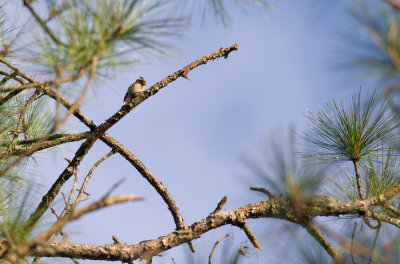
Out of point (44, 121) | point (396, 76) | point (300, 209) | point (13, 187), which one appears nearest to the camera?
point (396, 76)

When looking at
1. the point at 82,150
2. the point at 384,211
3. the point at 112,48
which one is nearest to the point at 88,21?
the point at 112,48

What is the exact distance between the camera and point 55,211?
144 cm

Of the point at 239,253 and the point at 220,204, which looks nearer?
the point at 239,253

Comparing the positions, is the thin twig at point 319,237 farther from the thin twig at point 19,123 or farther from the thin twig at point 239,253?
the thin twig at point 19,123

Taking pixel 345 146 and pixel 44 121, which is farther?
pixel 44 121

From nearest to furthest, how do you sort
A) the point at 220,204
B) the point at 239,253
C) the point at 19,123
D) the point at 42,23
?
the point at 42,23 → the point at 239,253 → the point at 220,204 → the point at 19,123

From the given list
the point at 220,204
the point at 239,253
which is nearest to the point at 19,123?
the point at 220,204

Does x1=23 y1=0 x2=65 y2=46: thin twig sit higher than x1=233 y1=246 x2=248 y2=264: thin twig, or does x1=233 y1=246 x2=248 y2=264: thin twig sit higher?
x1=23 y1=0 x2=65 y2=46: thin twig

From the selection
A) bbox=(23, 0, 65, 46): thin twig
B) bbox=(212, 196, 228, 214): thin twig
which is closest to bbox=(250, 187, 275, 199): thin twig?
bbox=(212, 196, 228, 214): thin twig

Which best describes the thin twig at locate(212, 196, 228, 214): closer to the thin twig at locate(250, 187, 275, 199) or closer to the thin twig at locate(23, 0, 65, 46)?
the thin twig at locate(250, 187, 275, 199)

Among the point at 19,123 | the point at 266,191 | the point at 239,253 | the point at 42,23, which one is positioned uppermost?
the point at 19,123

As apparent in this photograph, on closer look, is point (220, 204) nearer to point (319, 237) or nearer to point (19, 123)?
point (319, 237)

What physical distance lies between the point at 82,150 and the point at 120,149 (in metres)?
0.15

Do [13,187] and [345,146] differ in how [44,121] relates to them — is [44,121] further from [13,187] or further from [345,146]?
[345,146]
